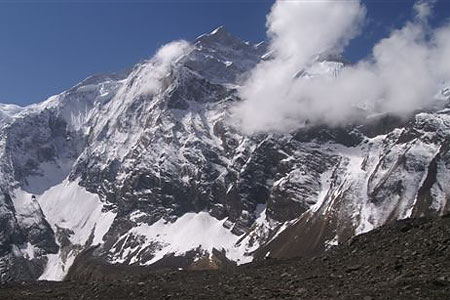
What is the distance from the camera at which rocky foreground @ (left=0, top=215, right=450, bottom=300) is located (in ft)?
108

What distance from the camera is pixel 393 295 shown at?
3117 centimetres

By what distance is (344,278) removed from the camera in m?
36.8

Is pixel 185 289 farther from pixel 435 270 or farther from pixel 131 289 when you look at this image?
pixel 435 270

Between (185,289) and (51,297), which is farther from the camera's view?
(51,297)

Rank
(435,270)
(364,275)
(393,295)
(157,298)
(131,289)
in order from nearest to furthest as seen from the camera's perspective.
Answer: (393,295)
(435,270)
(364,275)
(157,298)
(131,289)

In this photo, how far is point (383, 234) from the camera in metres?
43.2

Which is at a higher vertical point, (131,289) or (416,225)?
(416,225)

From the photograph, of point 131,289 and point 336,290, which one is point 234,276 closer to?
point 131,289

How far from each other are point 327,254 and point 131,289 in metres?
11.8

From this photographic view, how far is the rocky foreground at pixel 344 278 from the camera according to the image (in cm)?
3284

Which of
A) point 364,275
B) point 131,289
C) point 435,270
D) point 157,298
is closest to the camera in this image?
point 435,270

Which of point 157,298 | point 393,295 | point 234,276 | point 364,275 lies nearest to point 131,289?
point 157,298

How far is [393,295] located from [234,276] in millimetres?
14602

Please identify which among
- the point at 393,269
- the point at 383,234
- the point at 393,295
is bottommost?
the point at 393,295
